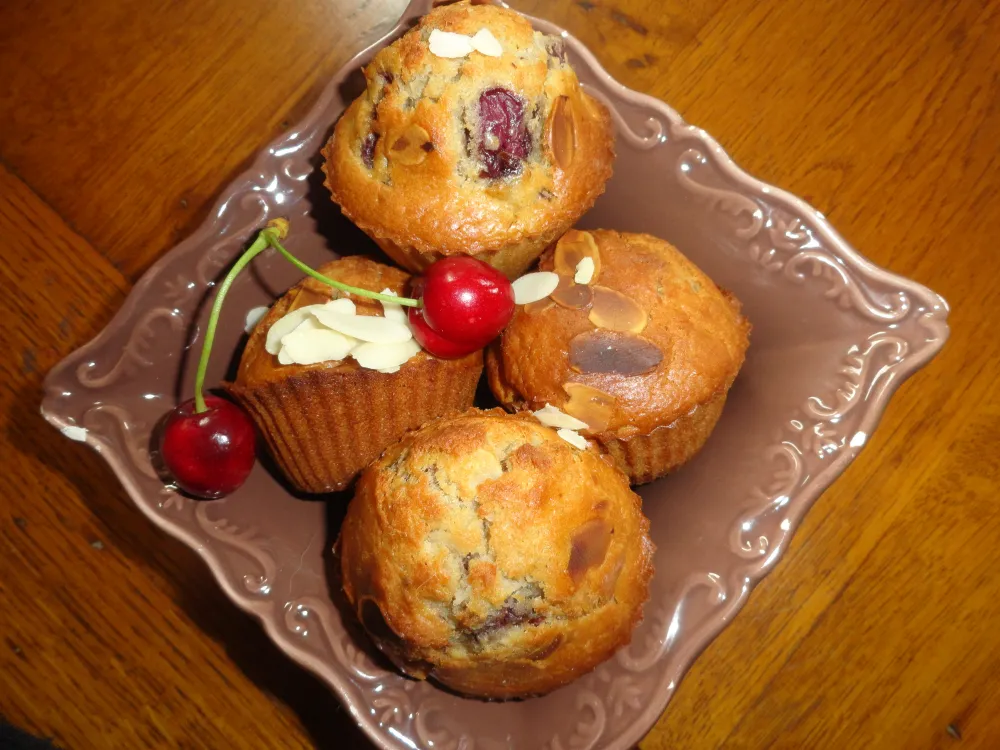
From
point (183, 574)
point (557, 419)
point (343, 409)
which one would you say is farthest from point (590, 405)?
point (183, 574)

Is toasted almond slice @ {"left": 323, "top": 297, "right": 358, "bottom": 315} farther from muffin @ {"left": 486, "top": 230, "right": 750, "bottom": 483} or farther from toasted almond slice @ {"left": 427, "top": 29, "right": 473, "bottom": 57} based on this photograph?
toasted almond slice @ {"left": 427, "top": 29, "right": 473, "bottom": 57}

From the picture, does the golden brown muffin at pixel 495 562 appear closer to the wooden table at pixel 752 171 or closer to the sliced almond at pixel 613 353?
the sliced almond at pixel 613 353

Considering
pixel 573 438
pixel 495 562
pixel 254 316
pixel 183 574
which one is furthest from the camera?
pixel 183 574

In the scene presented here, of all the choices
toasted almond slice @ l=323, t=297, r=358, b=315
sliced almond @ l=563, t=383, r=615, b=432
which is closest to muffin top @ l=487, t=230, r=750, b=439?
sliced almond @ l=563, t=383, r=615, b=432

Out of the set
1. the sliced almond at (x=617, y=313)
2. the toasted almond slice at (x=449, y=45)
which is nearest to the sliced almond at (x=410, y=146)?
the toasted almond slice at (x=449, y=45)

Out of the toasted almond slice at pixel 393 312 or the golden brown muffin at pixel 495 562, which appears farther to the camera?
the toasted almond slice at pixel 393 312

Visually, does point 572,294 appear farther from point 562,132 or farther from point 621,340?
point 562,132

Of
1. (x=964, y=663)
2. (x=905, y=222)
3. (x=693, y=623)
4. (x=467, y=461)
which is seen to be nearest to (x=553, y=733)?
(x=693, y=623)

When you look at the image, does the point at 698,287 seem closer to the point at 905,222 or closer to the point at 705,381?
the point at 705,381
